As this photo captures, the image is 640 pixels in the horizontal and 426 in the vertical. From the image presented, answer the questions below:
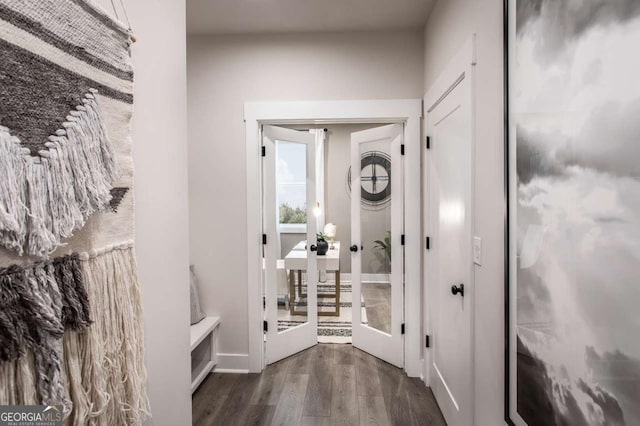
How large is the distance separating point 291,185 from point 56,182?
253 centimetres

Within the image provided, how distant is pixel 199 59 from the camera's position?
9.16ft

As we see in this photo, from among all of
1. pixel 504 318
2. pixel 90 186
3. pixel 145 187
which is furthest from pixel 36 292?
pixel 504 318

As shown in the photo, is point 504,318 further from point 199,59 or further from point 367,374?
point 199,59

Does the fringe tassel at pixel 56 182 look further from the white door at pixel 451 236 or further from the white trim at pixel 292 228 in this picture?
the white trim at pixel 292 228

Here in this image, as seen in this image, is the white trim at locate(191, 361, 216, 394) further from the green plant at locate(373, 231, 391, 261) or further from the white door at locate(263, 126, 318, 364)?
the green plant at locate(373, 231, 391, 261)

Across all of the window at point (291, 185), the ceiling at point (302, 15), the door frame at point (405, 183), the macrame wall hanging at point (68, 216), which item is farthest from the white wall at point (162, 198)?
the window at point (291, 185)

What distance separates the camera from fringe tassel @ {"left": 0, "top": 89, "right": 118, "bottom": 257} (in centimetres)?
50

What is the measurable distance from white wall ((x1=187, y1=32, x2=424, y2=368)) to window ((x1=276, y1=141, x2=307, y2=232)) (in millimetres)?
366

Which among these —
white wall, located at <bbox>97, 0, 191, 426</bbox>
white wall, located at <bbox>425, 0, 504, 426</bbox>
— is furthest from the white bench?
white wall, located at <bbox>425, 0, 504, 426</bbox>

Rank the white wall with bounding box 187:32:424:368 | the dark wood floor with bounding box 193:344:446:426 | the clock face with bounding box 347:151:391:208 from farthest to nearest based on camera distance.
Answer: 1. the clock face with bounding box 347:151:391:208
2. the white wall with bounding box 187:32:424:368
3. the dark wood floor with bounding box 193:344:446:426

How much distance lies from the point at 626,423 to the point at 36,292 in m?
1.15

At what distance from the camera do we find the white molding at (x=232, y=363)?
282 centimetres

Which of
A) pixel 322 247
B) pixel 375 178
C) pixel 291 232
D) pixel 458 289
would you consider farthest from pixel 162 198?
pixel 322 247

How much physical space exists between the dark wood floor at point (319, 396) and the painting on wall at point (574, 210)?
1.28 meters
